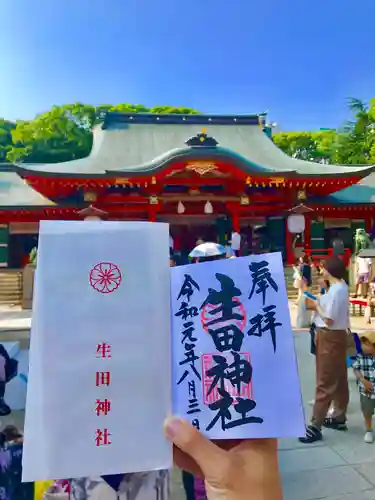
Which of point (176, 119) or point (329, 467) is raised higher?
point (176, 119)

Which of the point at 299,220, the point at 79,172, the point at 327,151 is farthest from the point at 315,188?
the point at 327,151

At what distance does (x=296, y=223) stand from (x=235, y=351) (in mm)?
12378

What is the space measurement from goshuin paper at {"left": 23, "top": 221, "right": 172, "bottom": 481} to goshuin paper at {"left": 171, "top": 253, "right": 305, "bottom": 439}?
51 millimetres

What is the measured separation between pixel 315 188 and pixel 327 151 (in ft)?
62.5

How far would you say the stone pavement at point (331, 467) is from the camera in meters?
2.34

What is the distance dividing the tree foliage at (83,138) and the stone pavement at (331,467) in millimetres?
16271

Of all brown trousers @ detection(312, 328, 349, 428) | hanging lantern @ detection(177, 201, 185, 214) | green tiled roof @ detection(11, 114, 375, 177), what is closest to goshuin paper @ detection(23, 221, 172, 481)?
brown trousers @ detection(312, 328, 349, 428)

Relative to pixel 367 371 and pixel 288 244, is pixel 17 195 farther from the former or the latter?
pixel 367 371

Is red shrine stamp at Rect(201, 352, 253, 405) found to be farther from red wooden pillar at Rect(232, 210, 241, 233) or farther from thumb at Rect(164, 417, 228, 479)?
red wooden pillar at Rect(232, 210, 241, 233)

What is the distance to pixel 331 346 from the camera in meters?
3.08

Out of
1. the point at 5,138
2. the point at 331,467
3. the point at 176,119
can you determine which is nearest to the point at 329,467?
the point at 331,467

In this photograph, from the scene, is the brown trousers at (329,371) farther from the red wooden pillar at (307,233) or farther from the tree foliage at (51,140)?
the tree foliage at (51,140)

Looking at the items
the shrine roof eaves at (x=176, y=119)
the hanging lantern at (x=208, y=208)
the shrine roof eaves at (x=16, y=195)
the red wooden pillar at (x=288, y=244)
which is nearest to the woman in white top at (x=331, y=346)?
the hanging lantern at (x=208, y=208)

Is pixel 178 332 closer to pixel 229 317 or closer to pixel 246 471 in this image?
pixel 229 317
